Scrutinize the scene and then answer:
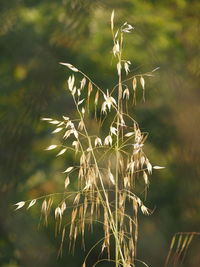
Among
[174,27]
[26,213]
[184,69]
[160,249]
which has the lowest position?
[160,249]

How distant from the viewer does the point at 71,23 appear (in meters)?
1.73

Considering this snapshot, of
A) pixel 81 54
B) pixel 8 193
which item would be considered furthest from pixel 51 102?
pixel 8 193

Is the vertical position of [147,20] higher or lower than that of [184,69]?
higher

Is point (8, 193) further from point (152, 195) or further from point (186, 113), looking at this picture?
point (186, 113)

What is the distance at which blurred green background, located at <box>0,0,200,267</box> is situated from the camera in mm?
1675

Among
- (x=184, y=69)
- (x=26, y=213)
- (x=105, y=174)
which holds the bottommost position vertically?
(x=26, y=213)

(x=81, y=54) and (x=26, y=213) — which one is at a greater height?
(x=81, y=54)

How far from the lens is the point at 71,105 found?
1704 millimetres

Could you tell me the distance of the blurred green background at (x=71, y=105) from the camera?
1675mm

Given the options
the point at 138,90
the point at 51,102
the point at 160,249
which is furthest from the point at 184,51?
the point at 160,249

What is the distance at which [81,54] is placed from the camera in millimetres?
1714

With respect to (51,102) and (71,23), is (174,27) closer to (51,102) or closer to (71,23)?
(71,23)

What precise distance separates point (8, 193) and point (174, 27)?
70 cm

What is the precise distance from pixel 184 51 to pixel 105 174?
1.46 feet
